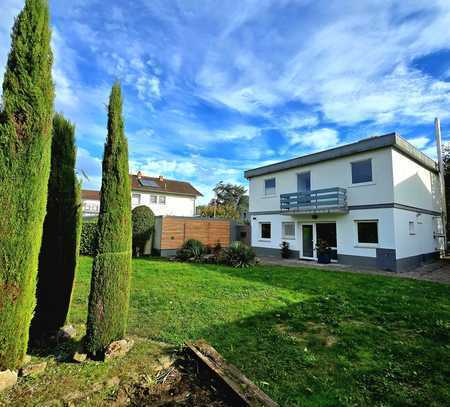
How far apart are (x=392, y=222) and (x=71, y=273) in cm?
1281

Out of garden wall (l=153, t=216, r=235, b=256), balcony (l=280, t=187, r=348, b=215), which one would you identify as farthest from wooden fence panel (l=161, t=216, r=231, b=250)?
balcony (l=280, t=187, r=348, b=215)

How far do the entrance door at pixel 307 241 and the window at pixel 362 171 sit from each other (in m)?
3.71

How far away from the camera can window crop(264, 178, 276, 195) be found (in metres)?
16.9

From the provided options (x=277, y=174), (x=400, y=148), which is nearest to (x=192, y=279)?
(x=277, y=174)

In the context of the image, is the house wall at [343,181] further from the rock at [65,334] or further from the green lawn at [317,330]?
the rock at [65,334]

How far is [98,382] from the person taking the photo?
261 cm

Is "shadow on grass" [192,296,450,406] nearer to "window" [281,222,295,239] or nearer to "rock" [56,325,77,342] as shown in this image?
"rock" [56,325,77,342]

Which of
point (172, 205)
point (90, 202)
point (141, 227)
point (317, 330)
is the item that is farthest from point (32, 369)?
point (90, 202)

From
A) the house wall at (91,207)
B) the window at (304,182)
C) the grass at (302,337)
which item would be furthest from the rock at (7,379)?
the house wall at (91,207)

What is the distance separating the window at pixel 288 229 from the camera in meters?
15.5

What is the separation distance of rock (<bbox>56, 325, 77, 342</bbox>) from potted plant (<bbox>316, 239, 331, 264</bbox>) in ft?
39.9

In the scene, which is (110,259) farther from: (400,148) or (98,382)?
(400,148)

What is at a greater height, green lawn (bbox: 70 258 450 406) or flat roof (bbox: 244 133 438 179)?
flat roof (bbox: 244 133 438 179)

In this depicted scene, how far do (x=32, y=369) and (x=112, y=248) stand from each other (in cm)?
156
